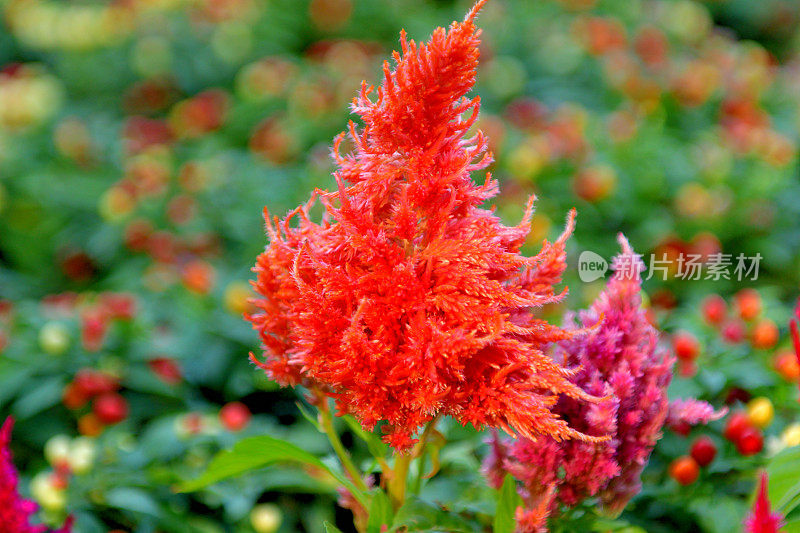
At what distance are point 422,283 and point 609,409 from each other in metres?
0.31

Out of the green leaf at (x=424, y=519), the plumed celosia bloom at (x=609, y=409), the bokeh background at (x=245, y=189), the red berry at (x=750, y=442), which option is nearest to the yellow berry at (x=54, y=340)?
the bokeh background at (x=245, y=189)

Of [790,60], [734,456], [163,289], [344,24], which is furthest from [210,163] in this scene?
[790,60]

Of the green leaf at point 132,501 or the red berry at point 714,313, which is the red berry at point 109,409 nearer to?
the green leaf at point 132,501

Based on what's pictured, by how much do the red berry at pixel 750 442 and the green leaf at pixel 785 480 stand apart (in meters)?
0.31

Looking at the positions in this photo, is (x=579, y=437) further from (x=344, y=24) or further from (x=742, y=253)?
(x=344, y=24)

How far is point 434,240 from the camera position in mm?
984

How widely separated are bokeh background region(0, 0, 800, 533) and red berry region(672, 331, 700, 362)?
0.17 feet

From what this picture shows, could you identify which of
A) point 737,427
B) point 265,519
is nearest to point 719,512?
point 737,427

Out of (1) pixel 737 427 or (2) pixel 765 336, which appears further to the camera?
(2) pixel 765 336

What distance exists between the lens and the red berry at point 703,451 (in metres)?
1.47

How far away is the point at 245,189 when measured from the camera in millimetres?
3072

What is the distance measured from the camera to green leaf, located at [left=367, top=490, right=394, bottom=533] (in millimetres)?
1148

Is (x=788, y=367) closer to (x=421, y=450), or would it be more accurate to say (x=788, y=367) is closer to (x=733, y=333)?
(x=733, y=333)

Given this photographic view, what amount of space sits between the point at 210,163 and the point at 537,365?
2525 millimetres
